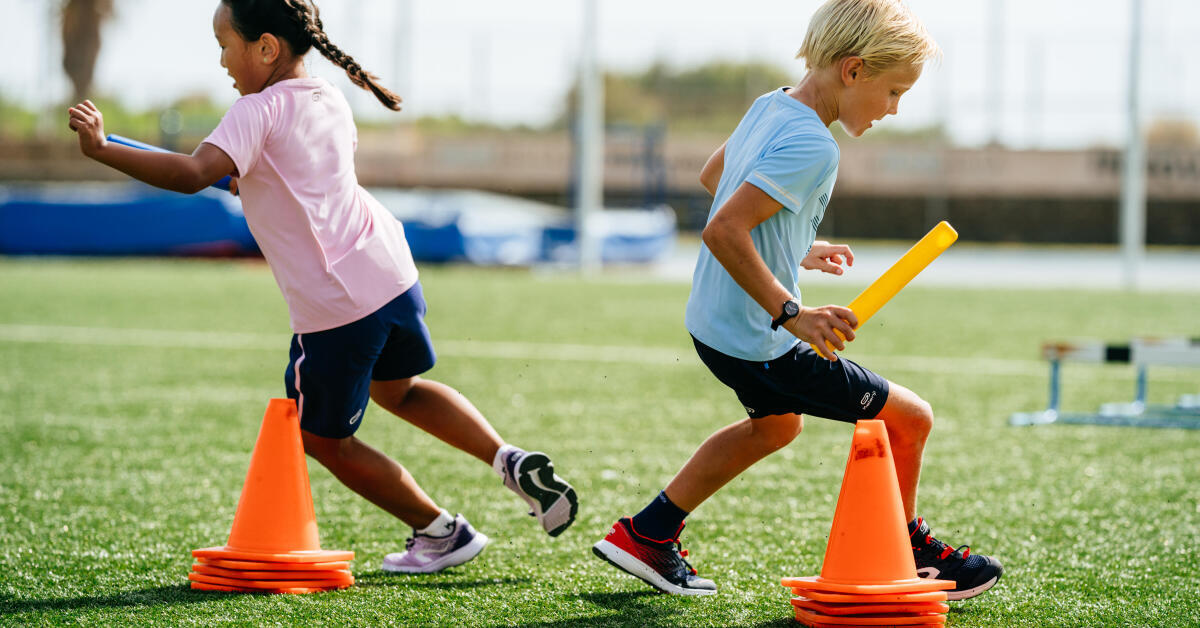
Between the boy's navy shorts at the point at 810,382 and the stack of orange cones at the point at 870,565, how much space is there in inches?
2.4

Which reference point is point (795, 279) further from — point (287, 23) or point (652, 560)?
point (287, 23)

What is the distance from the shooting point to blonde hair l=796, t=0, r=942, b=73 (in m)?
2.92

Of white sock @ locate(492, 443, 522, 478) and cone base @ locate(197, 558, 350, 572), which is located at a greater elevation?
white sock @ locate(492, 443, 522, 478)

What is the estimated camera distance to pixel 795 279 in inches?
119

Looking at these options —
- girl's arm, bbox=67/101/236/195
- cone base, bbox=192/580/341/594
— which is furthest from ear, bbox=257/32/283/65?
cone base, bbox=192/580/341/594

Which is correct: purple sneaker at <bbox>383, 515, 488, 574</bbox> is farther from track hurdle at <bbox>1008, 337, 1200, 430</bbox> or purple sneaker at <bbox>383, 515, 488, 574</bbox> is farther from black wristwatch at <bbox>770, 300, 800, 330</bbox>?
track hurdle at <bbox>1008, 337, 1200, 430</bbox>

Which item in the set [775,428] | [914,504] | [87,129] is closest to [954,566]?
[914,504]

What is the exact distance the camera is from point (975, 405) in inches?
273

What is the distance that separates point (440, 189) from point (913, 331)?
27036 mm

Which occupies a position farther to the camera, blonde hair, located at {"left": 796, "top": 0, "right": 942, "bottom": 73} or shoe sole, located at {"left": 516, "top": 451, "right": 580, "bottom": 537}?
shoe sole, located at {"left": 516, "top": 451, "right": 580, "bottom": 537}

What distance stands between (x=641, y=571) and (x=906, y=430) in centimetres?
74

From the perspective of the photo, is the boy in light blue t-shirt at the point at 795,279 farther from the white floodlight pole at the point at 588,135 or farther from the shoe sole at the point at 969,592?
the white floodlight pole at the point at 588,135

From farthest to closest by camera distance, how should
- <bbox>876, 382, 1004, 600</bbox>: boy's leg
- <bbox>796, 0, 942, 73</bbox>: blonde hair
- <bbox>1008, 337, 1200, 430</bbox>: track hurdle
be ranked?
<bbox>1008, 337, 1200, 430</bbox>: track hurdle < <bbox>876, 382, 1004, 600</bbox>: boy's leg < <bbox>796, 0, 942, 73</bbox>: blonde hair

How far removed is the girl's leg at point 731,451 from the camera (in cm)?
328
